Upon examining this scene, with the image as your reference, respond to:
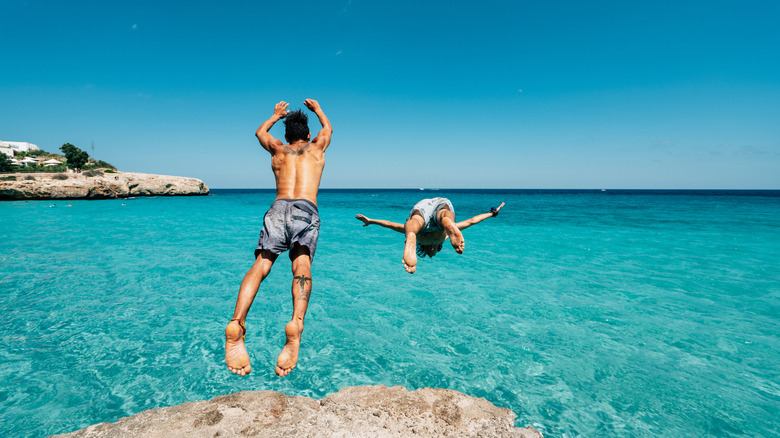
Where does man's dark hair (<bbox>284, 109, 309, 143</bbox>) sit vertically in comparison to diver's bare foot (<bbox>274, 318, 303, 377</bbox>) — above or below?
above

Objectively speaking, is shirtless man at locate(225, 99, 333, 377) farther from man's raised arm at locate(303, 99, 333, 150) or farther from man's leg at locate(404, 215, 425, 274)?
man's leg at locate(404, 215, 425, 274)

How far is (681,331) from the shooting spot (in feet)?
29.5

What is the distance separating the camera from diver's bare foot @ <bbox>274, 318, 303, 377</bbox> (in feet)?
10.5

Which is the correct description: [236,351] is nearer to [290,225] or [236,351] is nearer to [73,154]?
[290,225]

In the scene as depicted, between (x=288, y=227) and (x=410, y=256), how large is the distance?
1.68 m

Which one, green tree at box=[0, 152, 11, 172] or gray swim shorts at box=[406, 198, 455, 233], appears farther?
green tree at box=[0, 152, 11, 172]

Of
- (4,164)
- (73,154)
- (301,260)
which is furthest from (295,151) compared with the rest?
(73,154)

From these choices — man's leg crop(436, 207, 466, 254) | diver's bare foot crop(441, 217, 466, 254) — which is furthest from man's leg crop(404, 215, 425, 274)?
diver's bare foot crop(441, 217, 466, 254)

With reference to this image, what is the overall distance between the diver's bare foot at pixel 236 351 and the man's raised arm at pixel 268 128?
238 cm

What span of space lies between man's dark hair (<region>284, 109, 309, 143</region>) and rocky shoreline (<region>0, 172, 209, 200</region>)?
63.9 metres

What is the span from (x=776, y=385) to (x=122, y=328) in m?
15.6

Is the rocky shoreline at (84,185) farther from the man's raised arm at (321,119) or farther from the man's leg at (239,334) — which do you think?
the man's leg at (239,334)

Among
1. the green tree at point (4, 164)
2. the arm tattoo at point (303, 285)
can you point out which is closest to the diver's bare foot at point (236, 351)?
the arm tattoo at point (303, 285)

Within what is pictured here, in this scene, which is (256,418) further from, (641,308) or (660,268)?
(660,268)
